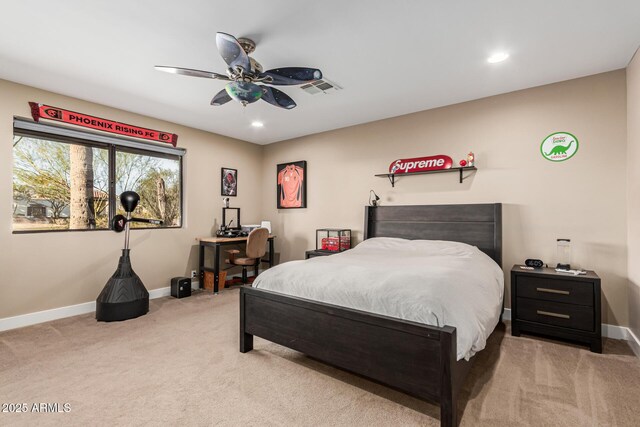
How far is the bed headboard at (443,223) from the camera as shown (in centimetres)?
338

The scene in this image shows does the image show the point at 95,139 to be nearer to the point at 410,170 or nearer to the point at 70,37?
the point at 70,37

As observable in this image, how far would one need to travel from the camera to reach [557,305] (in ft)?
8.95

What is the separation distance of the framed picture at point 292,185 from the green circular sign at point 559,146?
3327mm

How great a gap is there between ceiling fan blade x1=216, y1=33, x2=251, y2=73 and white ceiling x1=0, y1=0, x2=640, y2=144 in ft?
0.92


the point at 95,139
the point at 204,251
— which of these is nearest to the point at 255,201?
the point at 204,251

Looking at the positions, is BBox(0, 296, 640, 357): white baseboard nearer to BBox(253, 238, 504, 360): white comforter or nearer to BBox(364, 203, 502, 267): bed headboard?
BBox(364, 203, 502, 267): bed headboard

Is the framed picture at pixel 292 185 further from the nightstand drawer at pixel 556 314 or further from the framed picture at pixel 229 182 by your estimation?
the nightstand drawer at pixel 556 314

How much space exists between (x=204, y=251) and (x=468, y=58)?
4299 millimetres

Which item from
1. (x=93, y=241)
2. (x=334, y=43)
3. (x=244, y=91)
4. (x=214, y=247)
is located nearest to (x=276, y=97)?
(x=244, y=91)

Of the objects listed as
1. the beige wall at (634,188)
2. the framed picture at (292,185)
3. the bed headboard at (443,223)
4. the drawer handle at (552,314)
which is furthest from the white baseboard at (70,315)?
the framed picture at (292,185)

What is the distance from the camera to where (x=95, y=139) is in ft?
12.4

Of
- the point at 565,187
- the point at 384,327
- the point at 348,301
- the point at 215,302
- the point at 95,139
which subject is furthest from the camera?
the point at 215,302

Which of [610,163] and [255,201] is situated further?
[255,201]

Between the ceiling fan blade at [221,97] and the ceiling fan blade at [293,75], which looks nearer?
the ceiling fan blade at [293,75]
